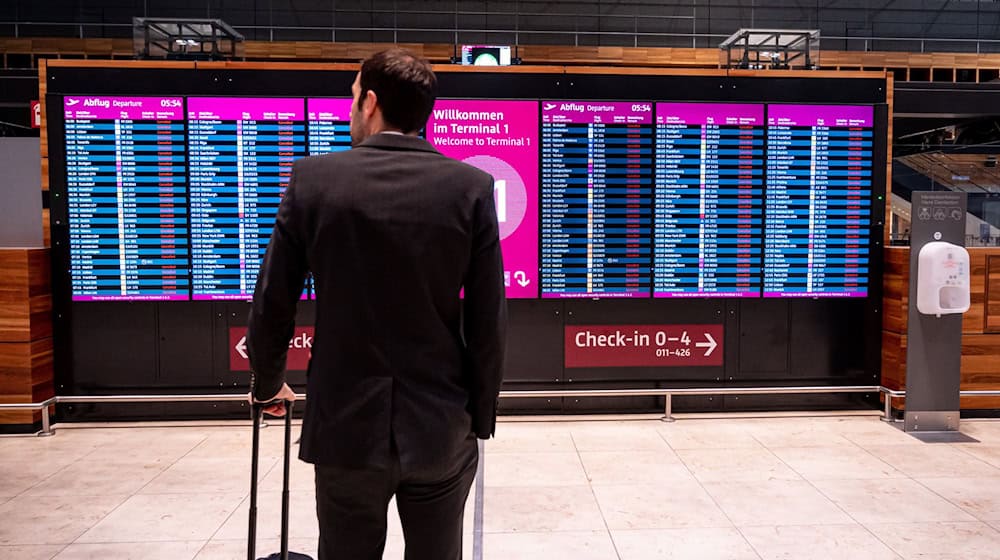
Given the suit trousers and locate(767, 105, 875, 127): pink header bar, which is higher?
locate(767, 105, 875, 127): pink header bar

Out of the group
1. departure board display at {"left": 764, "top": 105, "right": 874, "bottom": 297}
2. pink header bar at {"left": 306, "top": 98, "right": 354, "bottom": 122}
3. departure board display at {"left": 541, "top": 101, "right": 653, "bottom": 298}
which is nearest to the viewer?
pink header bar at {"left": 306, "top": 98, "right": 354, "bottom": 122}

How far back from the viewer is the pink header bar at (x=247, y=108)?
492 centimetres

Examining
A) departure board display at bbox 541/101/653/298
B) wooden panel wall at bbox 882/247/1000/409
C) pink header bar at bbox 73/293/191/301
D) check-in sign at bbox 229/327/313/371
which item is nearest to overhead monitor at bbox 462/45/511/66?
departure board display at bbox 541/101/653/298

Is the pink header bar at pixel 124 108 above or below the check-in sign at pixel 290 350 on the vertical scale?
above

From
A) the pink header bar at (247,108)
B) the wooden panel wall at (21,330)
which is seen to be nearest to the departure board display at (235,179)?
the pink header bar at (247,108)

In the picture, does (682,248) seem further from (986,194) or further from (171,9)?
(171,9)

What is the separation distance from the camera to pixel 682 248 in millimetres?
5219

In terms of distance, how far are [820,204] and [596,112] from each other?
190 centimetres

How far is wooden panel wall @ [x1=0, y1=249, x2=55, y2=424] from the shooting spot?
4629mm

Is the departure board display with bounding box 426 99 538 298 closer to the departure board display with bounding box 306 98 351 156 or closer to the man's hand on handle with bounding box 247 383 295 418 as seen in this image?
the departure board display with bounding box 306 98 351 156

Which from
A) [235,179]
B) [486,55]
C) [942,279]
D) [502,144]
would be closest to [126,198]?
[235,179]

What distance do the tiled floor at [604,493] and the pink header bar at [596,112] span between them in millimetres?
2286

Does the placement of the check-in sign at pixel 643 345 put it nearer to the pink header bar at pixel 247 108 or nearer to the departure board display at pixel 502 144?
the departure board display at pixel 502 144

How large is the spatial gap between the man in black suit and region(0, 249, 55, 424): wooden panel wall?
164 inches
